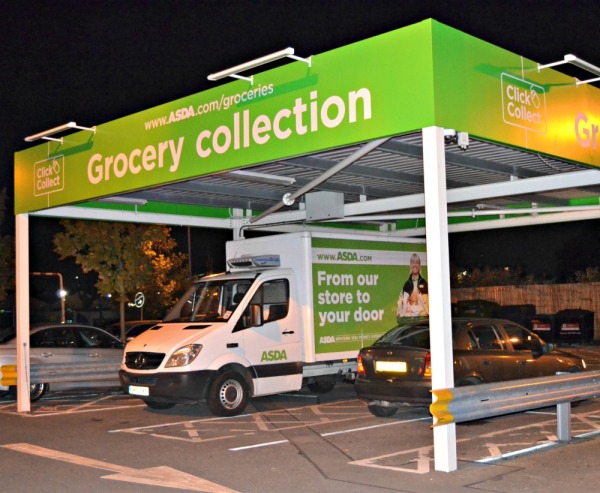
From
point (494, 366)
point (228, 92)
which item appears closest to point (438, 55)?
point (228, 92)

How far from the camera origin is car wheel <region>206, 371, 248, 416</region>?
13.2m

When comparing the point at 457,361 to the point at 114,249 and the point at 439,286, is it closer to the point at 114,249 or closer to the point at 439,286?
the point at 439,286

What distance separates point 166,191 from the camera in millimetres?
14625

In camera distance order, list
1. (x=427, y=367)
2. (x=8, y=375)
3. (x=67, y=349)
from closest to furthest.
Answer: (x=427, y=367)
(x=8, y=375)
(x=67, y=349)

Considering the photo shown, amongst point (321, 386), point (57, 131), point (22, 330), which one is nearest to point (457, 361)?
point (321, 386)

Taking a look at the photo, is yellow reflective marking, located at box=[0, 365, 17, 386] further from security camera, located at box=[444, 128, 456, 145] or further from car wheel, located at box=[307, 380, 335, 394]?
security camera, located at box=[444, 128, 456, 145]

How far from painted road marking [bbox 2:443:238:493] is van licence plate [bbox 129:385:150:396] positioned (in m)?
2.72

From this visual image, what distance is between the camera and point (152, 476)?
9047mm

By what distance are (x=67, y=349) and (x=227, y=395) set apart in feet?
14.2

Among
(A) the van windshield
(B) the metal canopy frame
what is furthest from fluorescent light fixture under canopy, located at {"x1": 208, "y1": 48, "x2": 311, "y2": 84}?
(A) the van windshield

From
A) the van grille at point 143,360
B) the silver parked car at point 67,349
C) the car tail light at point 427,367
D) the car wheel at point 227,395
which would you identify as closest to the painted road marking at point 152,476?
the van grille at point 143,360

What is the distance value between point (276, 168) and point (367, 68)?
3.55 metres

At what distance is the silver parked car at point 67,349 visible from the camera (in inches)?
619

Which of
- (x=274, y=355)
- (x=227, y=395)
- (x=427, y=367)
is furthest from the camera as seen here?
(x=274, y=355)
